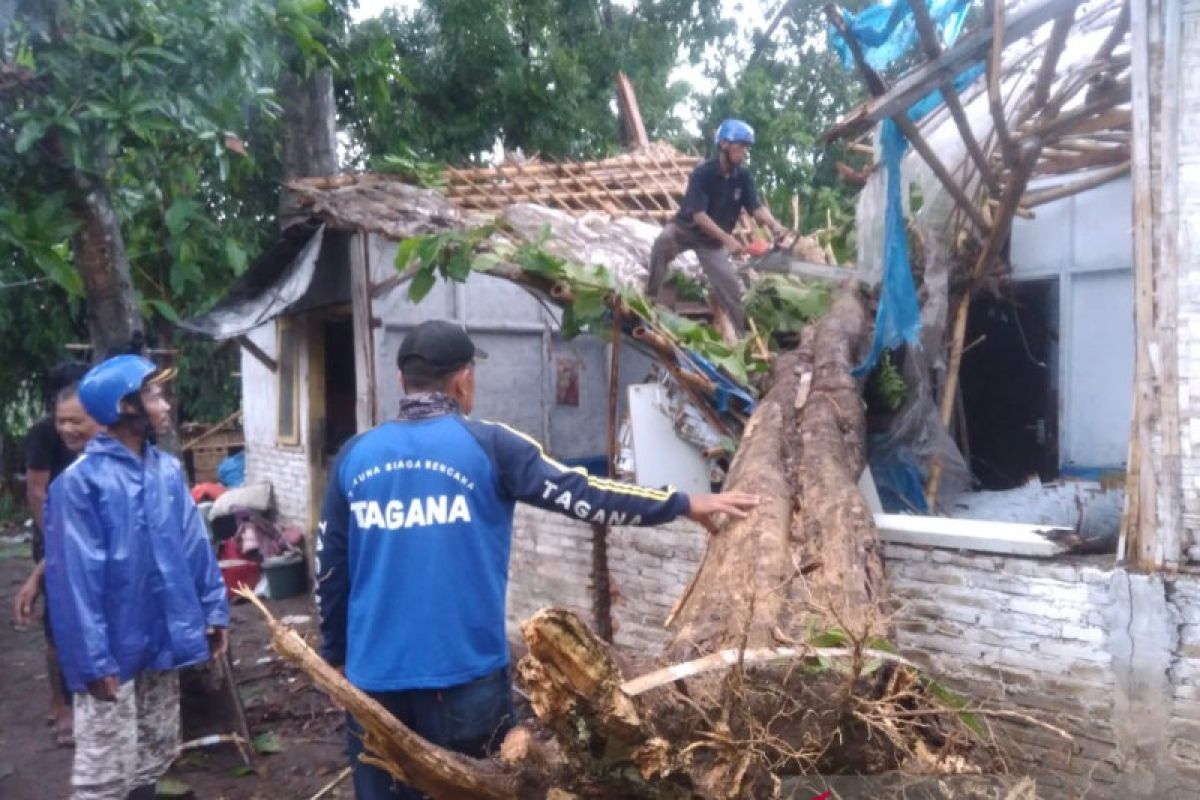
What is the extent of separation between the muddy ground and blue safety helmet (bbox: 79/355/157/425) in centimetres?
207

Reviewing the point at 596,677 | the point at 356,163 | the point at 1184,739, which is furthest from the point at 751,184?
the point at 356,163

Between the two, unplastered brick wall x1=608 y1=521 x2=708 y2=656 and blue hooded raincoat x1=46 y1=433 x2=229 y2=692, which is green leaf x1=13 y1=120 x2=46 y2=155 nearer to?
blue hooded raincoat x1=46 y1=433 x2=229 y2=692

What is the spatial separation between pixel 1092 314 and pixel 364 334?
4941 mm

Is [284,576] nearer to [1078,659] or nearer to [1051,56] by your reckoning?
[1078,659]

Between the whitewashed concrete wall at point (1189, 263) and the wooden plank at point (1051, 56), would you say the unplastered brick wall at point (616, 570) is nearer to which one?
the whitewashed concrete wall at point (1189, 263)

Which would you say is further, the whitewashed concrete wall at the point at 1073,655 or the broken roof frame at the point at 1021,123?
the broken roof frame at the point at 1021,123

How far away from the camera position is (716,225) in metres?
7.00

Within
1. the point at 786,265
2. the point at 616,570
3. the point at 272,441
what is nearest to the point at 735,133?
the point at 786,265

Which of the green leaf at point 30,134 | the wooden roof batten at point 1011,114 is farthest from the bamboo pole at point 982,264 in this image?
the green leaf at point 30,134

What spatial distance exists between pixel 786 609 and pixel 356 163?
432 inches

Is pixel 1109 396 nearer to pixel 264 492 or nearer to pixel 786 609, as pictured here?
pixel 786 609

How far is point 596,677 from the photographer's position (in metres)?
1.88

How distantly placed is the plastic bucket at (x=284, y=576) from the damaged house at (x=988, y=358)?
2.18 feet

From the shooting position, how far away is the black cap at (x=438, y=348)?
294 cm
